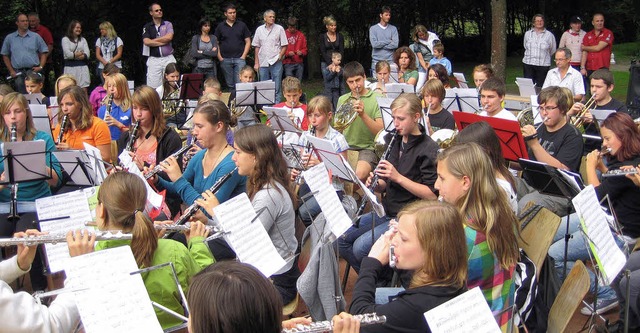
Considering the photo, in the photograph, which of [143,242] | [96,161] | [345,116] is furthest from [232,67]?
[143,242]

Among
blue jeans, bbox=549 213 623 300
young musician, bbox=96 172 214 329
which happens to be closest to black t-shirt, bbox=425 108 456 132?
blue jeans, bbox=549 213 623 300

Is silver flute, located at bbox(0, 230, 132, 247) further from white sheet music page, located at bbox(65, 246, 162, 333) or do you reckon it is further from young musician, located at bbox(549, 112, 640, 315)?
young musician, located at bbox(549, 112, 640, 315)

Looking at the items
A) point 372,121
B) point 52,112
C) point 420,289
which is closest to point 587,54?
point 372,121

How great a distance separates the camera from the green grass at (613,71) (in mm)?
15070

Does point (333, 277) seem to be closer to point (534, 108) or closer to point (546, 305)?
point (546, 305)

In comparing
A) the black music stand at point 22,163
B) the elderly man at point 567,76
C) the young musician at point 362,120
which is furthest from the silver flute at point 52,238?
the elderly man at point 567,76

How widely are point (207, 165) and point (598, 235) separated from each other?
264 centimetres

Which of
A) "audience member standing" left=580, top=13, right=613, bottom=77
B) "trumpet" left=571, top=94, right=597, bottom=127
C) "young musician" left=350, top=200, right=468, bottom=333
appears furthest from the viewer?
"audience member standing" left=580, top=13, right=613, bottom=77

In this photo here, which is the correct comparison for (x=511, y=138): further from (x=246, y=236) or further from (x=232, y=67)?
(x=232, y=67)

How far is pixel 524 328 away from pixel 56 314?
7.11 feet

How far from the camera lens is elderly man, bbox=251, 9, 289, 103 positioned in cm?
1231

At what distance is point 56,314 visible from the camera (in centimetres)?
258

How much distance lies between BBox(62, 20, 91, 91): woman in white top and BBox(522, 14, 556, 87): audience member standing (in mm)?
7644

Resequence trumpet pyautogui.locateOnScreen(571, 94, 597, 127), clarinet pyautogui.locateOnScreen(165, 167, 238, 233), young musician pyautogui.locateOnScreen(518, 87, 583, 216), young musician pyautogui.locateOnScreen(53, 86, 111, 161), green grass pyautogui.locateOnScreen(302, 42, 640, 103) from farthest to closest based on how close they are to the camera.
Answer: green grass pyautogui.locateOnScreen(302, 42, 640, 103), trumpet pyautogui.locateOnScreen(571, 94, 597, 127), young musician pyautogui.locateOnScreen(53, 86, 111, 161), young musician pyautogui.locateOnScreen(518, 87, 583, 216), clarinet pyautogui.locateOnScreen(165, 167, 238, 233)
